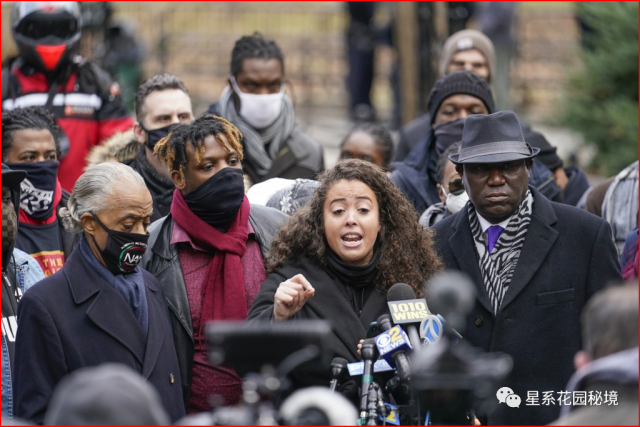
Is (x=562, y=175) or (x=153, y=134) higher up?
(x=153, y=134)

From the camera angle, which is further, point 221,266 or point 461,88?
point 461,88

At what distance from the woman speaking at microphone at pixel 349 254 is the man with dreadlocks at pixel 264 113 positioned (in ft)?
7.23

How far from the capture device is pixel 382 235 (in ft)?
18.8

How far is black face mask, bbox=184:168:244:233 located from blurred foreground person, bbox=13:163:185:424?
417 millimetres

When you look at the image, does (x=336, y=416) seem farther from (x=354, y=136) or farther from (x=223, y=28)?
(x=223, y=28)

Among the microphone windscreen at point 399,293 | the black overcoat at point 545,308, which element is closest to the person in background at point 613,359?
the microphone windscreen at point 399,293

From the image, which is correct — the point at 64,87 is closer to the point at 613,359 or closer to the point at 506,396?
the point at 506,396

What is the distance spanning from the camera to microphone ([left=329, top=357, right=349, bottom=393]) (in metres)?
4.82

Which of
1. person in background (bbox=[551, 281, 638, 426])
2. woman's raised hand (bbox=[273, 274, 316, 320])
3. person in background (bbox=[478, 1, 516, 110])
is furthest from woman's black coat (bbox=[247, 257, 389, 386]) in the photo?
person in background (bbox=[478, 1, 516, 110])

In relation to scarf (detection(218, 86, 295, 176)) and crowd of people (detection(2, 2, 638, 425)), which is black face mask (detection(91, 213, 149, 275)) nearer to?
crowd of people (detection(2, 2, 638, 425))

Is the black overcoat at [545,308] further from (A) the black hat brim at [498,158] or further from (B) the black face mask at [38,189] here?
(B) the black face mask at [38,189]

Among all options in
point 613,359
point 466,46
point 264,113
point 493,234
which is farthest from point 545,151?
point 613,359

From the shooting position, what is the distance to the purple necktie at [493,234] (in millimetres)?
5898

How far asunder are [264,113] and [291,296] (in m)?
3.23
